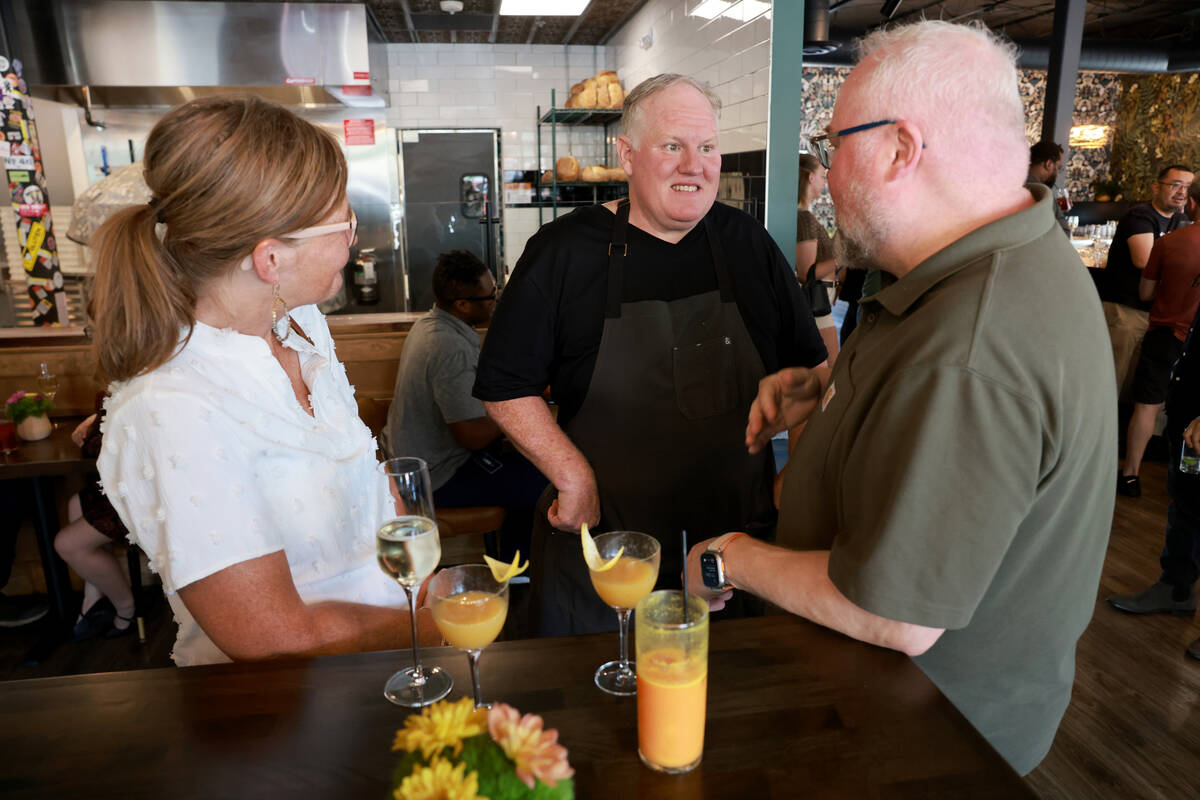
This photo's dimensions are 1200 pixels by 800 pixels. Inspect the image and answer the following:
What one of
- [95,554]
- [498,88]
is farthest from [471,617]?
[498,88]

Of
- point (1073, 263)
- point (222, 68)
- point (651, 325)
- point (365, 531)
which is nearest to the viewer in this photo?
point (1073, 263)

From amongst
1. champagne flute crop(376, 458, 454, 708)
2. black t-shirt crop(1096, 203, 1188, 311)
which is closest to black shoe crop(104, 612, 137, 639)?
champagne flute crop(376, 458, 454, 708)

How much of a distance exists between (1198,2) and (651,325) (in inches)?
449

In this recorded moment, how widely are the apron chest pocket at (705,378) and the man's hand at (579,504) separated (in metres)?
0.32

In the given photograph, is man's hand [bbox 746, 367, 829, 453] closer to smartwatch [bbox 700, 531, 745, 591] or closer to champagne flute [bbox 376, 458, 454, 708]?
smartwatch [bbox 700, 531, 745, 591]

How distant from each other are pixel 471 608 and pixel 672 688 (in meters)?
0.29

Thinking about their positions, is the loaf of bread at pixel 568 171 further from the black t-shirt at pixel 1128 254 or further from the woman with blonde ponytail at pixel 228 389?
the woman with blonde ponytail at pixel 228 389

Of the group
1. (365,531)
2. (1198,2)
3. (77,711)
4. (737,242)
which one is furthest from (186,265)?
(1198,2)

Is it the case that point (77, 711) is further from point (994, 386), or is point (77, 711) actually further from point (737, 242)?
point (737, 242)

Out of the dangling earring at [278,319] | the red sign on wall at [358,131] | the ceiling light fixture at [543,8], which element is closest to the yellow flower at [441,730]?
the dangling earring at [278,319]

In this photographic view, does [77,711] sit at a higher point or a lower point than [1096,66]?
lower

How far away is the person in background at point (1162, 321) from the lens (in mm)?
4422

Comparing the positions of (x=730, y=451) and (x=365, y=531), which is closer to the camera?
(x=365, y=531)

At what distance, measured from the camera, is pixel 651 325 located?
208 centimetres
